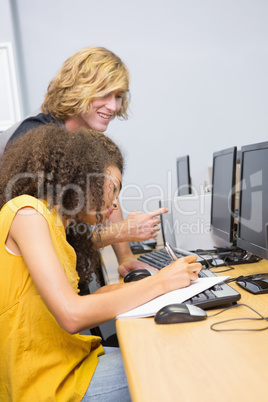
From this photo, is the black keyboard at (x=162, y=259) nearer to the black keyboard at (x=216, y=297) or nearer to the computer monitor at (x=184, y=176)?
the black keyboard at (x=216, y=297)

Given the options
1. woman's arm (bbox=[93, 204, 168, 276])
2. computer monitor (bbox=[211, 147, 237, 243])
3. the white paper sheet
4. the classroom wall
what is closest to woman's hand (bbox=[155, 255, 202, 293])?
the white paper sheet

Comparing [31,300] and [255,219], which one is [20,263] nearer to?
[31,300]

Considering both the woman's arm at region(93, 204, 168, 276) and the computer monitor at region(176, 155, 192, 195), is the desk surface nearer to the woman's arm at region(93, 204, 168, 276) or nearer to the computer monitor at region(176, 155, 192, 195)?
the woman's arm at region(93, 204, 168, 276)

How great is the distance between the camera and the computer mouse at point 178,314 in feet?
2.86

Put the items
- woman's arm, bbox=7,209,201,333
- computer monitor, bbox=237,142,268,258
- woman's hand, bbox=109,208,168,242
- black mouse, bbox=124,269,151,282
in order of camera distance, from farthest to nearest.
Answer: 1. woman's hand, bbox=109,208,168,242
2. black mouse, bbox=124,269,151,282
3. computer monitor, bbox=237,142,268,258
4. woman's arm, bbox=7,209,201,333

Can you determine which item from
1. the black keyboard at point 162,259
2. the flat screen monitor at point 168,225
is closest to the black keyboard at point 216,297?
the black keyboard at point 162,259

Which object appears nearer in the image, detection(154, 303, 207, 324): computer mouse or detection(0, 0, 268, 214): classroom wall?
detection(154, 303, 207, 324): computer mouse

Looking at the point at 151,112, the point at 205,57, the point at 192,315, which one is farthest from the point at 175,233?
the point at 205,57

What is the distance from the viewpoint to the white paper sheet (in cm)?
93

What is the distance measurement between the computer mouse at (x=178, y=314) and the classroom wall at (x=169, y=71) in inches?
82.0

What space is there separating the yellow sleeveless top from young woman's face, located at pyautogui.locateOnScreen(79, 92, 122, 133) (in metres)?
0.84

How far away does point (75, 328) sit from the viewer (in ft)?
2.78

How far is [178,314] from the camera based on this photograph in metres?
0.87

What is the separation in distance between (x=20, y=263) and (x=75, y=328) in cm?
19
